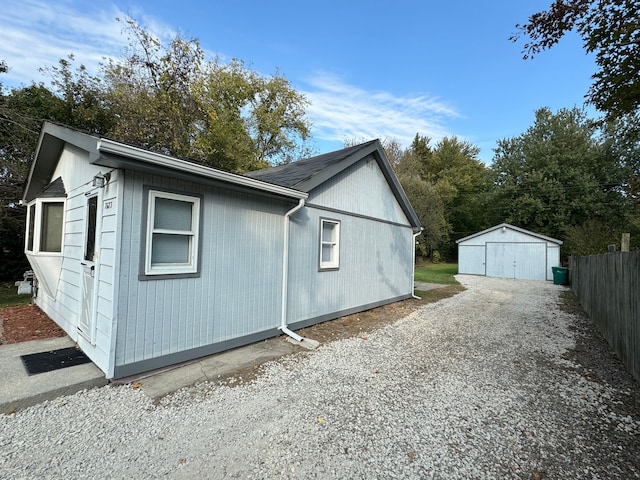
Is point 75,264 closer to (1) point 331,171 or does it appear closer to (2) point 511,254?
(1) point 331,171

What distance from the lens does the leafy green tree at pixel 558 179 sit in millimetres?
23484

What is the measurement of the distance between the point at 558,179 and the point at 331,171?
27.2 metres

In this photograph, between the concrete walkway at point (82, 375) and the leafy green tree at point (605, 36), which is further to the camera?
the leafy green tree at point (605, 36)

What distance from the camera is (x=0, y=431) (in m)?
2.56

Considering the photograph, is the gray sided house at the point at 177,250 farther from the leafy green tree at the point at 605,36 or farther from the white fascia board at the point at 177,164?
the leafy green tree at the point at 605,36

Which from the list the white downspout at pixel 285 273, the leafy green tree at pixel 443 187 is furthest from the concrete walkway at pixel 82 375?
the leafy green tree at pixel 443 187

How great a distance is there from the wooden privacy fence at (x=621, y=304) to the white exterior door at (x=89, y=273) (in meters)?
7.12

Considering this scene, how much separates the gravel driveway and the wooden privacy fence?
36cm

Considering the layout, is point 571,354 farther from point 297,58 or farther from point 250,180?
point 297,58

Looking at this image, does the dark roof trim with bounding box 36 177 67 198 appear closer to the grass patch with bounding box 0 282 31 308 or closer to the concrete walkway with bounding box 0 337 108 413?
the concrete walkway with bounding box 0 337 108 413

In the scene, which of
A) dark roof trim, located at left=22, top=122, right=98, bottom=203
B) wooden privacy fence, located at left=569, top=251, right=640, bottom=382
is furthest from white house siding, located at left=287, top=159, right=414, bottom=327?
wooden privacy fence, located at left=569, top=251, right=640, bottom=382

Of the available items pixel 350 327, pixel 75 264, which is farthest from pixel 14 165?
pixel 350 327

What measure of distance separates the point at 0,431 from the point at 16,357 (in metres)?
1.94

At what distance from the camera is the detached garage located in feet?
56.4
